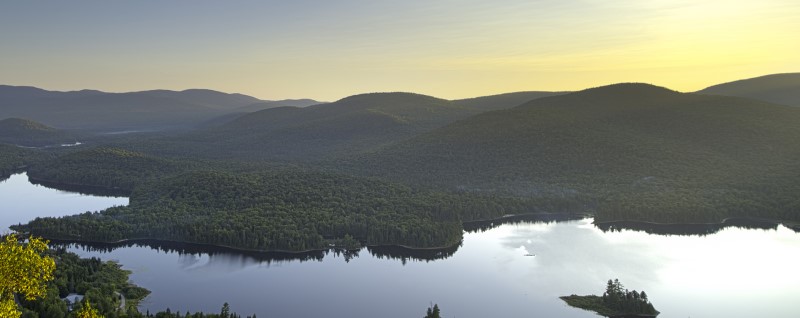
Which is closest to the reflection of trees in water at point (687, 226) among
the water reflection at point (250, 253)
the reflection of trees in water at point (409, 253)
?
the reflection of trees in water at point (409, 253)

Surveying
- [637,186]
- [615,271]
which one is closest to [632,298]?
[615,271]

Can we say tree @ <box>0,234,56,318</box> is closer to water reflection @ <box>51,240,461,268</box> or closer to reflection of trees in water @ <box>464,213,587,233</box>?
water reflection @ <box>51,240,461,268</box>

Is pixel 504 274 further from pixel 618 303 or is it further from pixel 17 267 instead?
pixel 17 267

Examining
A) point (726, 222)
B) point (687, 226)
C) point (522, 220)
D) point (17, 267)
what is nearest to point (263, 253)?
point (522, 220)

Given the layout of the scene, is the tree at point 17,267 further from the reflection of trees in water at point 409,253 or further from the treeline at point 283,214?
the treeline at point 283,214

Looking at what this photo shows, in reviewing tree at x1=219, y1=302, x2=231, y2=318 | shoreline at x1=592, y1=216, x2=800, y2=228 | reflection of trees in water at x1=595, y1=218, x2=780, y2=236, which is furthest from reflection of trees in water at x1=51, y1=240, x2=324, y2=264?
shoreline at x1=592, y1=216, x2=800, y2=228

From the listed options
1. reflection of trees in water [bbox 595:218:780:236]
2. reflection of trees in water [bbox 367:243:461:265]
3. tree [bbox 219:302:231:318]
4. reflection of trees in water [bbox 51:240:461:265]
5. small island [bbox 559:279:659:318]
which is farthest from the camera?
reflection of trees in water [bbox 595:218:780:236]

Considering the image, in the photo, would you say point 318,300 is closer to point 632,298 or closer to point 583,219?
point 632,298
